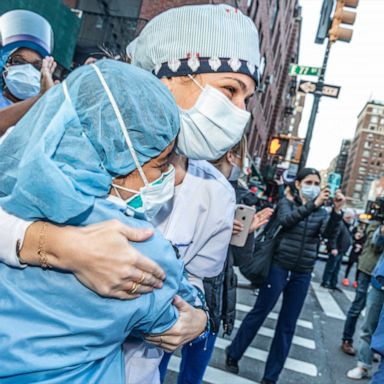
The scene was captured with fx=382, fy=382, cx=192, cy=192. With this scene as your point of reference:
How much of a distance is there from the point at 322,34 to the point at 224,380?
285 inches

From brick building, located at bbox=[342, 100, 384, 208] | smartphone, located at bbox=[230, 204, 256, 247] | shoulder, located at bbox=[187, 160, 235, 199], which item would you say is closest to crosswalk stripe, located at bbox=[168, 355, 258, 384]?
smartphone, located at bbox=[230, 204, 256, 247]

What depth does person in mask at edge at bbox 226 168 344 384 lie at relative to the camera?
149 inches

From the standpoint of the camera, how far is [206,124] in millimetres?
1681

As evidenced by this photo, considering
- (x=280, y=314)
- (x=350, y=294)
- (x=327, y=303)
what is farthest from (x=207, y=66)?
(x=350, y=294)

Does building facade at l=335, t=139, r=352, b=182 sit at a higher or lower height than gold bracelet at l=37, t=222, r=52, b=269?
lower

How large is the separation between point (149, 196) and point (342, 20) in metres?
7.94

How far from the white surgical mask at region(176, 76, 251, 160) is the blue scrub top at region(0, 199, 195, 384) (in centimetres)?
66

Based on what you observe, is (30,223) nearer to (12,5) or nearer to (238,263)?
(238,263)

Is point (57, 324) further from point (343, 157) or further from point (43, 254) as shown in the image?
point (343, 157)

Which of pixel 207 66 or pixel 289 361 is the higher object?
pixel 207 66

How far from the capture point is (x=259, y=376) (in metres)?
4.02

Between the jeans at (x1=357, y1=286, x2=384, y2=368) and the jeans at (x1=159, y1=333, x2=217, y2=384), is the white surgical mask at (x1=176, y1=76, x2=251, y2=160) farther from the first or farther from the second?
the jeans at (x1=357, y1=286, x2=384, y2=368)

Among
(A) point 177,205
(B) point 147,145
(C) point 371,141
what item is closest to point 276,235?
(A) point 177,205

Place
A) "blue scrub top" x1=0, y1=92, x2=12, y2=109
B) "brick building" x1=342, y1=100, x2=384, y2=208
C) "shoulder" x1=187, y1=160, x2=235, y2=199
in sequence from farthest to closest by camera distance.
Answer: "brick building" x1=342, y1=100, x2=384, y2=208 → "blue scrub top" x1=0, y1=92, x2=12, y2=109 → "shoulder" x1=187, y1=160, x2=235, y2=199
